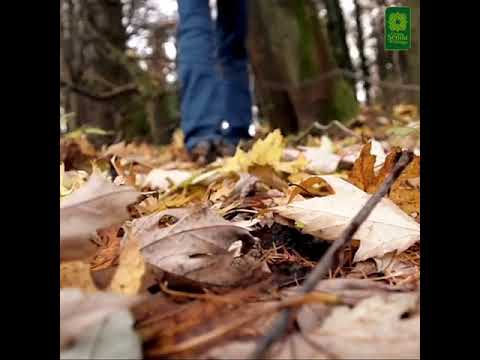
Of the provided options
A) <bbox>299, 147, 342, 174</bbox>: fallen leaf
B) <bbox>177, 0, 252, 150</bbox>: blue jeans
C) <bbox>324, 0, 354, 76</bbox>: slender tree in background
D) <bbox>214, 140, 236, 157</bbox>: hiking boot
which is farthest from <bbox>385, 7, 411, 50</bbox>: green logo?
<bbox>324, 0, 354, 76</bbox>: slender tree in background

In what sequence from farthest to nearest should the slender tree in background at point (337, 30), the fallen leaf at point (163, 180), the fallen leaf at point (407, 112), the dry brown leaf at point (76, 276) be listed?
the slender tree in background at point (337, 30) → the fallen leaf at point (407, 112) → the fallen leaf at point (163, 180) → the dry brown leaf at point (76, 276)

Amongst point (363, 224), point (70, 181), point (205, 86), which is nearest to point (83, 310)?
point (363, 224)

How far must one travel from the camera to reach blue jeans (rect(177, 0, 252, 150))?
2377 millimetres

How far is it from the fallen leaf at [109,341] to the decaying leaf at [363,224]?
0.98 ft

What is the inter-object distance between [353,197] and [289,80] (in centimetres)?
341

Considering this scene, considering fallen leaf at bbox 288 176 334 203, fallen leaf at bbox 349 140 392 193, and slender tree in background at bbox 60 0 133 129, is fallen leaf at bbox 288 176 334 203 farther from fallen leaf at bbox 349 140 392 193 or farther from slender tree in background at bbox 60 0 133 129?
slender tree in background at bbox 60 0 133 129

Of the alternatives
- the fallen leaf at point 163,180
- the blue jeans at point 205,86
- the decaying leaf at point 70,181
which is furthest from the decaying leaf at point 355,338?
the blue jeans at point 205,86

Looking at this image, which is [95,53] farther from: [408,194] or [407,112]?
[408,194]

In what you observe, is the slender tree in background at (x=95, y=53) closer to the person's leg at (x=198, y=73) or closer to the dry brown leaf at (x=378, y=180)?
the person's leg at (x=198, y=73)

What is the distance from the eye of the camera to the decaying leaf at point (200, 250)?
495 millimetres

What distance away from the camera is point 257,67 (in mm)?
4281

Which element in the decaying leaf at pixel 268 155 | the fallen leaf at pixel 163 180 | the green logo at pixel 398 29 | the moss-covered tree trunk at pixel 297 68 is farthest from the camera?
the moss-covered tree trunk at pixel 297 68

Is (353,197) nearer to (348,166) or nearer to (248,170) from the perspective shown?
(248,170)

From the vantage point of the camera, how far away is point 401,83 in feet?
5.09
